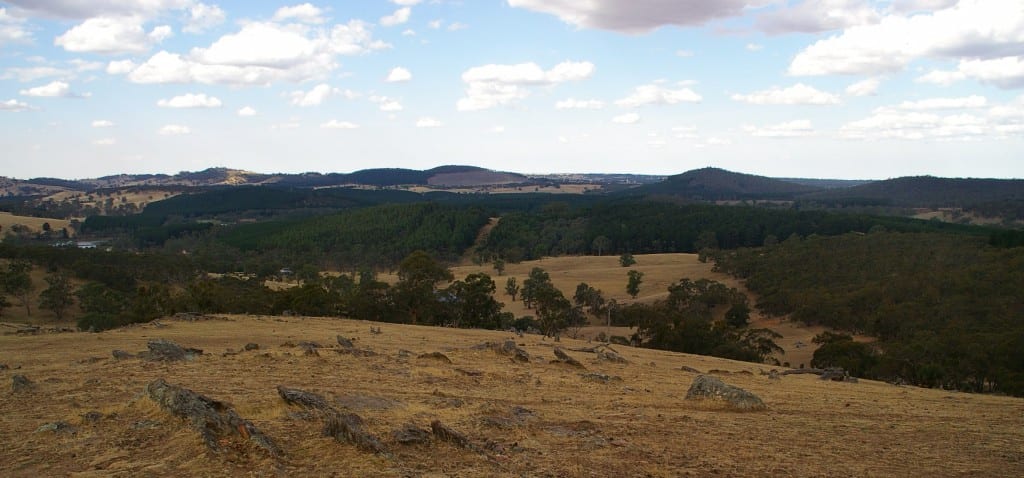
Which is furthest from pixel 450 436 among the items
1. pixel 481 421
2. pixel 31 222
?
pixel 31 222

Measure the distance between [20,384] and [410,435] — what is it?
35.4 ft

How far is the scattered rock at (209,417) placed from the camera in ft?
36.4

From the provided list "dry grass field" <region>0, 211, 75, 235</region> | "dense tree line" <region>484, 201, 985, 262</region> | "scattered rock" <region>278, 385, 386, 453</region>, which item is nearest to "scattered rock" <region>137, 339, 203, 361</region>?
"scattered rock" <region>278, 385, 386, 453</region>

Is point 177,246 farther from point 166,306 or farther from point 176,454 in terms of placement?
point 176,454

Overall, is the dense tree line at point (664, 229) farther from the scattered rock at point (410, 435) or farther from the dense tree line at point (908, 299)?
the scattered rock at point (410, 435)

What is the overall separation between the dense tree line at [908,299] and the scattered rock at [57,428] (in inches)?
1662

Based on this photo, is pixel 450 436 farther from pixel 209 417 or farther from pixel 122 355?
pixel 122 355

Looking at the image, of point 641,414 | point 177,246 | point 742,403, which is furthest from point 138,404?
point 177,246

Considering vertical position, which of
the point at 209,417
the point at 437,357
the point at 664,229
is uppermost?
the point at 209,417

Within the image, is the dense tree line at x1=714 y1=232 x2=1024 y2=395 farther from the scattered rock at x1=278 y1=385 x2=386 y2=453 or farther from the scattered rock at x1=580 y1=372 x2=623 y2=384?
the scattered rock at x1=278 y1=385 x2=386 y2=453

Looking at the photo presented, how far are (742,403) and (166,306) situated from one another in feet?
148

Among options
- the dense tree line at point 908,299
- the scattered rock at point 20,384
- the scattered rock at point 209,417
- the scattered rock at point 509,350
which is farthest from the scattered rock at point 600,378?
the dense tree line at point 908,299

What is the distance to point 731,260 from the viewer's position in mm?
106750

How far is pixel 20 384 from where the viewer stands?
51.8 feet
